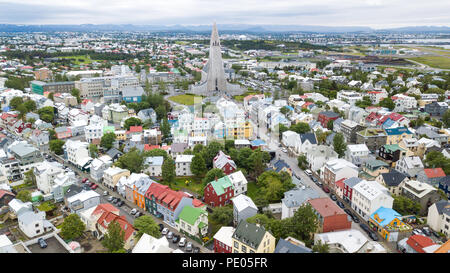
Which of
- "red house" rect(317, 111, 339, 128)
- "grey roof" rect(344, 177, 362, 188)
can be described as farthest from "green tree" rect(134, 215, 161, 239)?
"red house" rect(317, 111, 339, 128)

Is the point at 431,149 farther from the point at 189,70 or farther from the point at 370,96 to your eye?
the point at 189,70

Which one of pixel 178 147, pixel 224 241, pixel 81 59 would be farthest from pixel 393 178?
pixel 81 59

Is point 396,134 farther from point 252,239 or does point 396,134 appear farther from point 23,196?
point 23,196

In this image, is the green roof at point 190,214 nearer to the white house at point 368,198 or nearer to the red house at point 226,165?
the red house at point 226,165

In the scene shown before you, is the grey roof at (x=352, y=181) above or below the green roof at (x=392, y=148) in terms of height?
below

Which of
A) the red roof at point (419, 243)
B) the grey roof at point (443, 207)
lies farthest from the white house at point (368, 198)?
the red roof at point (419, 243)

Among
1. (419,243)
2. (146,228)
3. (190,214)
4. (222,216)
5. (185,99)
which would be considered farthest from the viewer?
(185,99)

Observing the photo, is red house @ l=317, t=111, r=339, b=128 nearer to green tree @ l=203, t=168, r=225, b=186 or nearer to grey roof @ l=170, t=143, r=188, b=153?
grey roof @ l=170, t=143, r=188, b=153
